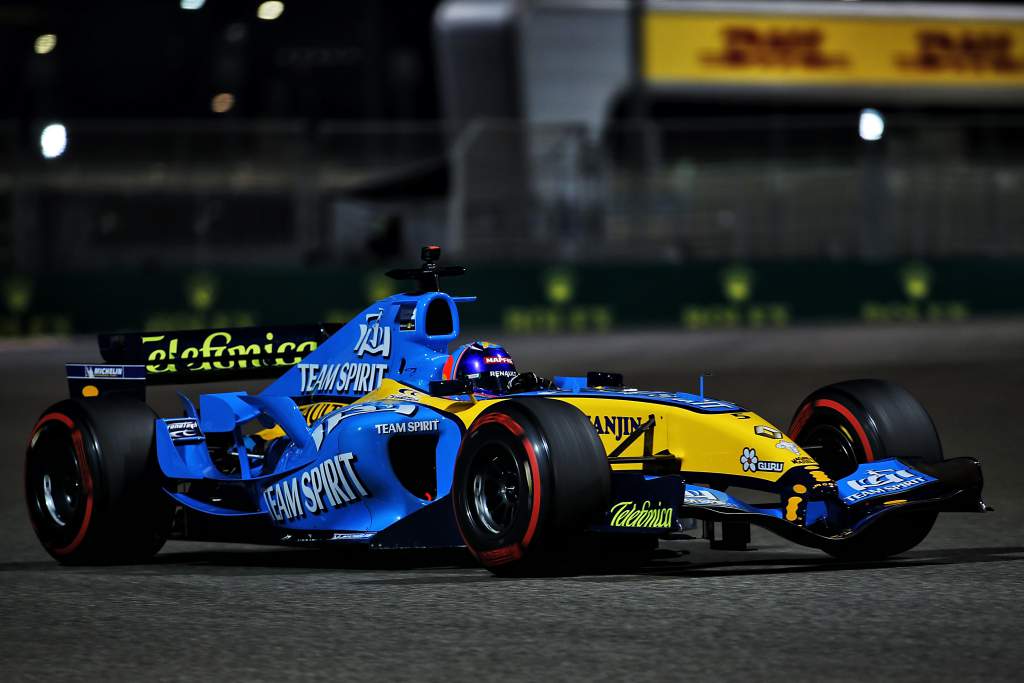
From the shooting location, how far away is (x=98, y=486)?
29.7 ft

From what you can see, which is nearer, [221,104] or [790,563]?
[790,563]

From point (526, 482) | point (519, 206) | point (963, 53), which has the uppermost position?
point (963, 53)

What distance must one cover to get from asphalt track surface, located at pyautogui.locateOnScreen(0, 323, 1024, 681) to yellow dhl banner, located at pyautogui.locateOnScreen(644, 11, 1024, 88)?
23906 millimetres

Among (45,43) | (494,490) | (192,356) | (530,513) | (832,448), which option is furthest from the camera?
(45,43)

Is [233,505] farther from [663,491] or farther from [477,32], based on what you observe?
[477,32]

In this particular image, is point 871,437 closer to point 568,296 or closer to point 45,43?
point 568,296

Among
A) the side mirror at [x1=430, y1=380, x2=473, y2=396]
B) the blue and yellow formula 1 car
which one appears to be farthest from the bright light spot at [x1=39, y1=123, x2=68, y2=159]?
the side mirror at [x1=430, y1=380, x2=473, y2=396]

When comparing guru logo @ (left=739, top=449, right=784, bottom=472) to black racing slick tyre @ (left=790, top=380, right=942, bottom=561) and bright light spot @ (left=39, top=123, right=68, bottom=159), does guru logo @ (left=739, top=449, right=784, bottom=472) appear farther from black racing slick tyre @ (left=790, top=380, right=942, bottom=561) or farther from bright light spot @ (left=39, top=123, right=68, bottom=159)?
bright light spot @ (left=39, top=123, right=68, bottom=159)

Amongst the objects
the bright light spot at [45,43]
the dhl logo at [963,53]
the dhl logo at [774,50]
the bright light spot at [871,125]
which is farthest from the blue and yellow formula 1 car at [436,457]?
the bright light spot at [45,43]

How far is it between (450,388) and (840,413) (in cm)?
178

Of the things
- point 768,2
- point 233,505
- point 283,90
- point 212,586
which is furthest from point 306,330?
point 283,90

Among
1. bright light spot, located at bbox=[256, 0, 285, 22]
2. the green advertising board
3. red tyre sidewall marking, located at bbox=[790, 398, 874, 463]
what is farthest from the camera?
bright light spot, located at bbox=[256, 0, 285, 22]

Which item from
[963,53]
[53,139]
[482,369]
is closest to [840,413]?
[482,369]

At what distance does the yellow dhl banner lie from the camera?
112 ft
